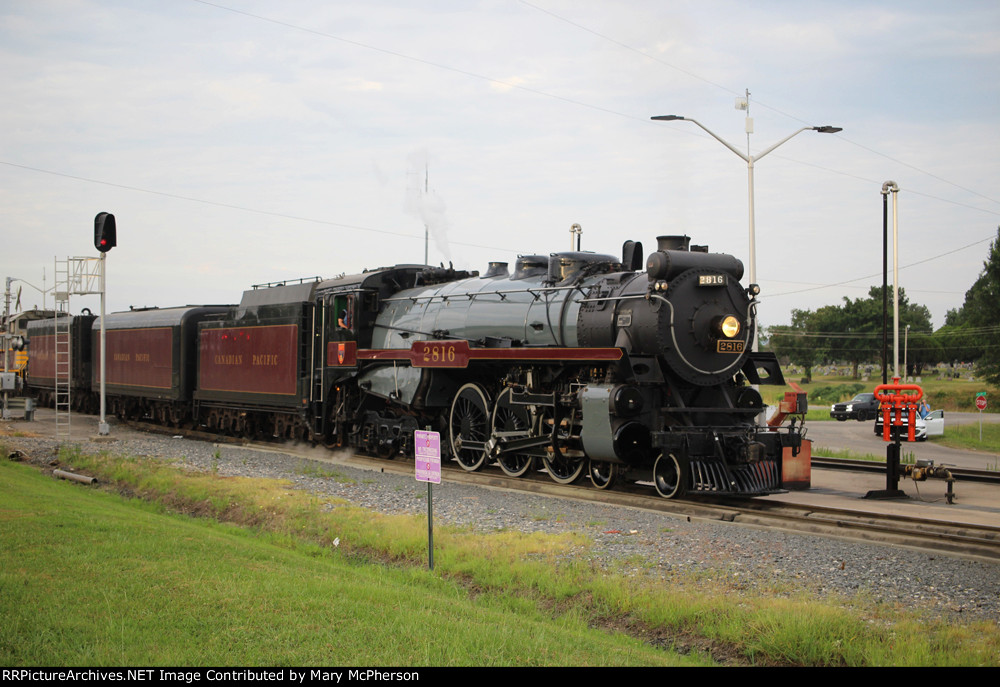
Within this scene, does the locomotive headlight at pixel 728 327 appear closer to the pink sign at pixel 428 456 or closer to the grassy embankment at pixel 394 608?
the grassy embankment at pixel 394 608

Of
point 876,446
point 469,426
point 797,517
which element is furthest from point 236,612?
point 876,446

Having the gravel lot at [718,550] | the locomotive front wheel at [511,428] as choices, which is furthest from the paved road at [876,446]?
the gravel lot at [718,550]

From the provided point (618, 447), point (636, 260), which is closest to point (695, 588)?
point (618, 447)

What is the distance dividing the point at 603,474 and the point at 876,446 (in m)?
16.0

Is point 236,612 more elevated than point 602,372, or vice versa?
point 602,372

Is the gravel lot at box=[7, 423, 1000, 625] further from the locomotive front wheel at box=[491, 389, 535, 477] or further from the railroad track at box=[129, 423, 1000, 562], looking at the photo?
the locomotive front wheel at box=[491, 389, 535, 477]

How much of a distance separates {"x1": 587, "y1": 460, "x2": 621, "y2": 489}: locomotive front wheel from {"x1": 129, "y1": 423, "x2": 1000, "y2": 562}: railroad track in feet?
0.64

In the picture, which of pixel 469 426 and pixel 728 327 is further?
pixel 469 426

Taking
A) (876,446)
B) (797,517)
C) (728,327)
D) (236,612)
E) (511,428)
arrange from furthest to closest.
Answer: (876,446), (511,428), (728,327), (797,517), (236,612)

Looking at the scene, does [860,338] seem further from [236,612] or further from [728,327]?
[236,612]

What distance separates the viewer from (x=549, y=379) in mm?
14156

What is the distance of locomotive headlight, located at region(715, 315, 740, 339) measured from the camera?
1284 centimetres

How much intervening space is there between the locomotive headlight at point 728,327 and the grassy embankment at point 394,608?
4.04 meters

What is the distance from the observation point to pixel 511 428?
15.0 meters
